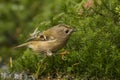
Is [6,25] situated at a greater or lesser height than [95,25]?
lesser

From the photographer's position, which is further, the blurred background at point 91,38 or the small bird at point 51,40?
the small bird at point 51,40

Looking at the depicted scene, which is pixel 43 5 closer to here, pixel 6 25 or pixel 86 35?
pixel 6 25

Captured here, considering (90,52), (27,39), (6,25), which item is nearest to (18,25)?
(6,25)

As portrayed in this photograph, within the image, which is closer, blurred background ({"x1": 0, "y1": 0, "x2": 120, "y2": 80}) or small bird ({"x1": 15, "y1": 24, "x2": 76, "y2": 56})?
blurred background ({"x1": 0, "y1": 0, "x2": 120, "y2": 80})

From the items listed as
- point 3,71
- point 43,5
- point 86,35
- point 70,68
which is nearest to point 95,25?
point 86,35

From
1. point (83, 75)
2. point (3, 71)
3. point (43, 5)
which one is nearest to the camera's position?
point (83, 75)

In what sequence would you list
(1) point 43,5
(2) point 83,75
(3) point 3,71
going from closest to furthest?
(2) point 83,75, (3) point 3,71, (1) point 43,5

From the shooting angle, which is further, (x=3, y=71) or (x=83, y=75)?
(x=3, y=71)
